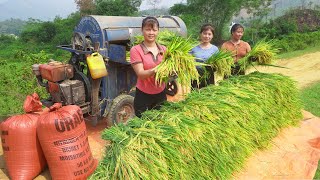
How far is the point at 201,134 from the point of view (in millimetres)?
2629

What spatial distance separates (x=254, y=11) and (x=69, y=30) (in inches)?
595

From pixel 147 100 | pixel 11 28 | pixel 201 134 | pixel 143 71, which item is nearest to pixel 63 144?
pixel 147 100

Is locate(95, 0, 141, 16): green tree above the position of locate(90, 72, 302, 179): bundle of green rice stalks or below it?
above

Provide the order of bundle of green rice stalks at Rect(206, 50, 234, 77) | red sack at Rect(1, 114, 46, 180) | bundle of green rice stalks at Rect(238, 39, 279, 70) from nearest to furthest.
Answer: red sack at Rect(1, 114, 46, 180) → bundle of green rice stalks at Rect(206, 50, 234, 77) → bundle of green rice stalks at Rect(238, 39, 279, 70)

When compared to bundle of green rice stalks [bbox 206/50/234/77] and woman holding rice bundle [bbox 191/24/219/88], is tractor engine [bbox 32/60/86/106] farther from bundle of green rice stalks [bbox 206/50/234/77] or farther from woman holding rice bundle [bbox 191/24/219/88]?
bundle of green rice stalks [bbox 206/50/234/77]

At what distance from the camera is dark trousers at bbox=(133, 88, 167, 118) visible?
3031mm

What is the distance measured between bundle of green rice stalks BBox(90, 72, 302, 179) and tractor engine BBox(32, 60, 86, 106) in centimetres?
175

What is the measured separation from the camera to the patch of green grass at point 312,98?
20.1 feet

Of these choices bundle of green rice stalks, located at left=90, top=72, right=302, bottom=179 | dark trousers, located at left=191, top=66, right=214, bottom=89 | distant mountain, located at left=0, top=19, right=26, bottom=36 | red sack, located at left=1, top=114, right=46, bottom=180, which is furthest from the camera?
distant mountain, located at left=0, top=19, right=26, bottom=36

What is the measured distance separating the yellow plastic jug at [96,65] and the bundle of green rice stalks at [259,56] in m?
1.77

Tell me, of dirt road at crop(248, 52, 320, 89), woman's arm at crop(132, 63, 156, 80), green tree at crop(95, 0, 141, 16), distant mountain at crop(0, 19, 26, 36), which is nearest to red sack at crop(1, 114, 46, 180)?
woman's arm at crop(132, 63, 156, 80)

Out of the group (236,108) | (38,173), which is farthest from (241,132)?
(38,173)

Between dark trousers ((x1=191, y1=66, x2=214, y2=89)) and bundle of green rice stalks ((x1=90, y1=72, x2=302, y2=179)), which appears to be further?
dark trousers ((x1=191, y1=66, x2=214, y2=89))

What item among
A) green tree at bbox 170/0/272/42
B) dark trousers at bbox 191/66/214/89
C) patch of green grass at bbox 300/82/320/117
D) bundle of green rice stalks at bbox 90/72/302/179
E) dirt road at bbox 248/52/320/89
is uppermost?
green tree at bbox 170/0/272/42
